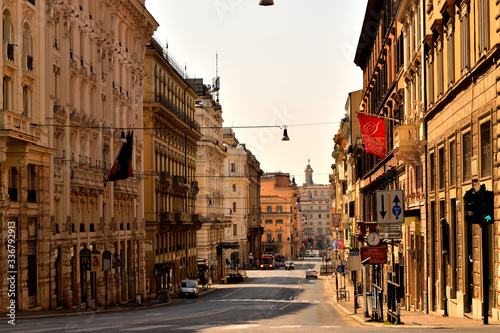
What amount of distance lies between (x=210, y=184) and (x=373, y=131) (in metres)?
65.6

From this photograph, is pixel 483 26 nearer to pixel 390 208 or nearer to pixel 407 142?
pixel 390 208

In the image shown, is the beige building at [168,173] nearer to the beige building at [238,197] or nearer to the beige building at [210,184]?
the beige building at [210,184]

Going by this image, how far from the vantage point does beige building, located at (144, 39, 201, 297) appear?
68688 mm

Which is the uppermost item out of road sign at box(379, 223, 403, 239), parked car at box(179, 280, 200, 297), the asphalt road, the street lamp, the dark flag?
the street lamp

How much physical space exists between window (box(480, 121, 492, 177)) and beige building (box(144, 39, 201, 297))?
38.7 meters

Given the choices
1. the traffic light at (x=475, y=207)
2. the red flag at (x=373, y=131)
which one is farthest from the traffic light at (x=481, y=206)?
the red flag at (x=373, y=131)

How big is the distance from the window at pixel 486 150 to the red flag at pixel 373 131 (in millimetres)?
14321

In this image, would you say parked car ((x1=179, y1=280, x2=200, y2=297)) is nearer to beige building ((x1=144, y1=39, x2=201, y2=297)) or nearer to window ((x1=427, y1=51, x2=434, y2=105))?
beige building ((x1=144, y1=39, x2=201, y2=297))

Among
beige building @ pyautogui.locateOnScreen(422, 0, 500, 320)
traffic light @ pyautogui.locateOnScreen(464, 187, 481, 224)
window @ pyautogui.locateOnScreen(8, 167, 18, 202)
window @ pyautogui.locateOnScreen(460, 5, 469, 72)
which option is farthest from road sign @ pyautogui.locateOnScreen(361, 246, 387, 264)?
window @ pyautogui.locateOnScreen(8, 167, 18, 202)

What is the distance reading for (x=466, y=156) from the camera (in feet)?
89.1

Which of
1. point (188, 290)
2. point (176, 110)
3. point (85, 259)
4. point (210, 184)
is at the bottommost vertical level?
point (188, 290)

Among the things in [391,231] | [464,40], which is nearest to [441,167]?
[391,231]

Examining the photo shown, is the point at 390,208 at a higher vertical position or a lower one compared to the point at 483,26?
lower

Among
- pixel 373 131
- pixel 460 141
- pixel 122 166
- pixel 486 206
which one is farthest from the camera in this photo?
pixel 122 166
